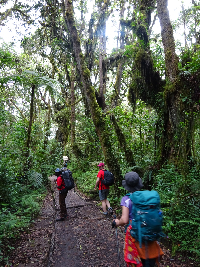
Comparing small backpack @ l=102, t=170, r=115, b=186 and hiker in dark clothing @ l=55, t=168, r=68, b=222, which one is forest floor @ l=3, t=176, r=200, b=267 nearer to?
hiker in dark clothing @ l=55, t=168, r=68, b=222

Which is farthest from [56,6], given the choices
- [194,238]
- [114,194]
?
[194,238]

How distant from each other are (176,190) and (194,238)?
4.23ft

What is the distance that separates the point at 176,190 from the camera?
5375 mm

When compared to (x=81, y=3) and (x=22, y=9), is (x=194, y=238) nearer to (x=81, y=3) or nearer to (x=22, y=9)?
(x=81, y=3)

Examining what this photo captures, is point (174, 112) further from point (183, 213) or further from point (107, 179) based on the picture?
point (183, 213)

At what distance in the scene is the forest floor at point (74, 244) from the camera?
163 inches

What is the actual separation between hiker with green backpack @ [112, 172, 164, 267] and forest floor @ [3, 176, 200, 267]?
635mm

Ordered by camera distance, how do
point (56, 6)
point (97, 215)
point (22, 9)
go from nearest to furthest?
point (97, 215) → point (56, 6) → point (22, 9)

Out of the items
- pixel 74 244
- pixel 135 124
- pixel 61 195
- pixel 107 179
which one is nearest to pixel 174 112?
pixel 135 124

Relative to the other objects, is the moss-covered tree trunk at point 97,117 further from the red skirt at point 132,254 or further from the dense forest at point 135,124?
the red skirt at point 132,254

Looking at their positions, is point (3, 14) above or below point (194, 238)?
above

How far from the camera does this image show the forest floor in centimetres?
413

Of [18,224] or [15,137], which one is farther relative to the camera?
[15,137]

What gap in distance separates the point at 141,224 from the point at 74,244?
3.35m
